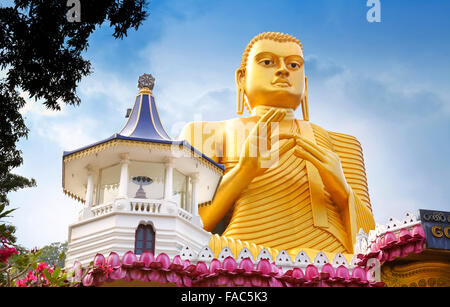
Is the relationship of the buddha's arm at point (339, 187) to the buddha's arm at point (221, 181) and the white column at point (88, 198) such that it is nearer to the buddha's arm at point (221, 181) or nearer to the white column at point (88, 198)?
the buddha's arm at point (221, 181)

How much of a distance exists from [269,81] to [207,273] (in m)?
7.51

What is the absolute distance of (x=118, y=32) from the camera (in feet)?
23.0

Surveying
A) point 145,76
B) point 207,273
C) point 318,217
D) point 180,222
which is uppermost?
point 145,76

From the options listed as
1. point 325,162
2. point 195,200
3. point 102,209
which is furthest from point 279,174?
point 102,209

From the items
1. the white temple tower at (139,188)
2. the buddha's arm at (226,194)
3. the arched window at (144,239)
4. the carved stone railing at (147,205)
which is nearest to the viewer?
the arched window at (144,239)

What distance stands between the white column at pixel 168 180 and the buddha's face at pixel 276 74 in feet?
16.3

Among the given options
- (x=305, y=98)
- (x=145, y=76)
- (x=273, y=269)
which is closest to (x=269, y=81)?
(x=305, y=98)

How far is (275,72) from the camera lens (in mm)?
16656

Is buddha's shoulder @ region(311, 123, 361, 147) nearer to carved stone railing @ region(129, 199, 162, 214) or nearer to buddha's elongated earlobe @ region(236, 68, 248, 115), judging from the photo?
buddha's elongated earlobe @ region(236, 68, 248, 115)

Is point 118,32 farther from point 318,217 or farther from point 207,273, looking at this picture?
point 318,217

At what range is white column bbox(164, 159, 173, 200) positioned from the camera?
12.3 metres

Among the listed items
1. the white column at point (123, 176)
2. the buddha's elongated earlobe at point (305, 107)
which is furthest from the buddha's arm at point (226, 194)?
the buddha's elongated earlobe at point (305, 107)

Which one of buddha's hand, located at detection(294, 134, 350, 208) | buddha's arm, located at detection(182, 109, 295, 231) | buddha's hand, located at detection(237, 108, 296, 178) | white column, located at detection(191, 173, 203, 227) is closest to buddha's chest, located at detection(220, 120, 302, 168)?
buddha's hand, located at detection(294, 134, 350, 208)

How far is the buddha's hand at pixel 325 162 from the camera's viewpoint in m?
14.8
